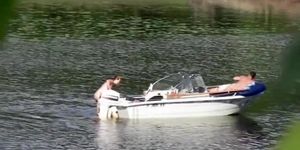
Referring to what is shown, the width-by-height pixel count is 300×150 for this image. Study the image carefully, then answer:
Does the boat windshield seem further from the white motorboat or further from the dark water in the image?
the dark water

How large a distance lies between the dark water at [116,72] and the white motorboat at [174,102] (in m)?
0.20

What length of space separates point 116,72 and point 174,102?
3.74 m

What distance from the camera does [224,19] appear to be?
82.0 ft

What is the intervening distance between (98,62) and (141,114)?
16.0 ft

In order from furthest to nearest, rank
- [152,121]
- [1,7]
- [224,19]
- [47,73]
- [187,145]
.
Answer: [224,19] → [47,73] → [152,121] → [187,145] → [1,7]

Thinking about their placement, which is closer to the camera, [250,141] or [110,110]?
[250,141]

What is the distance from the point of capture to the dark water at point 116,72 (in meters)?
11.9

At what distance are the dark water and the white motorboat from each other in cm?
20

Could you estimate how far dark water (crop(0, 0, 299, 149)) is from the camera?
39.1 ft

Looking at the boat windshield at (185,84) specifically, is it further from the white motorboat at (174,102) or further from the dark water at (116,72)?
the dark water at (116,72)

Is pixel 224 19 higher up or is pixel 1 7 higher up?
pixel 1 7

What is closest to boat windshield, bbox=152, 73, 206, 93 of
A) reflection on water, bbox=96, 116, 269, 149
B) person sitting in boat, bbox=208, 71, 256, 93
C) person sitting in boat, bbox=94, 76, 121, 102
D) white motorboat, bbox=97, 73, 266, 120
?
white motorboat, bbox=97, 73, 266, 120

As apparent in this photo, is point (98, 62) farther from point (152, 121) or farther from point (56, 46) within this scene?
point (152, 121)

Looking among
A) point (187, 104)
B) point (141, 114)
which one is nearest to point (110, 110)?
point (141, 114)
